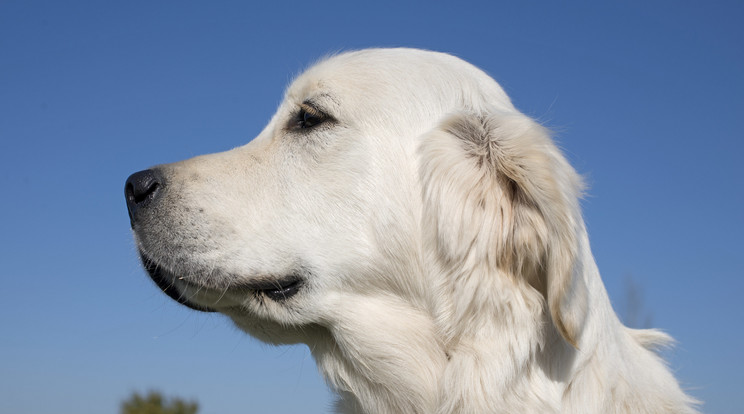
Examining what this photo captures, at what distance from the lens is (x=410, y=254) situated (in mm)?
3389

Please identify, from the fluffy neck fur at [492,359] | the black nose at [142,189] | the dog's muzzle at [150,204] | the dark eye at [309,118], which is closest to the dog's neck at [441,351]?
the fluffy neck fur at [492,359]

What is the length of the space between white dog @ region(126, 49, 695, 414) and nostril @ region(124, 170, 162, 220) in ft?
0.04

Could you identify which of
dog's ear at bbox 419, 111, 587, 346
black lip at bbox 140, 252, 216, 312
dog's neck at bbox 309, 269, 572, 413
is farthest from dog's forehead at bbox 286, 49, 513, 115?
black lip at bbox 140, 252, 216, 312

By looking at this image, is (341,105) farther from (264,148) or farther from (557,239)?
(557,239)

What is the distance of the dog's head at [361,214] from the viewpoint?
3.19 metres

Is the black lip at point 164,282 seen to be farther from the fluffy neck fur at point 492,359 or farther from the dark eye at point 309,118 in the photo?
the dark eye at point 309,118

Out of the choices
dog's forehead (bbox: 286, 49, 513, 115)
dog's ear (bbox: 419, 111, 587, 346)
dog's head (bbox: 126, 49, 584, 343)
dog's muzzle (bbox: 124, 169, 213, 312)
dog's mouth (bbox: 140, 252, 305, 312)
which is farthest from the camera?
dog's forehead (bbox: 286, 49, 513, 115)

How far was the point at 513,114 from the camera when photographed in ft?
12.1

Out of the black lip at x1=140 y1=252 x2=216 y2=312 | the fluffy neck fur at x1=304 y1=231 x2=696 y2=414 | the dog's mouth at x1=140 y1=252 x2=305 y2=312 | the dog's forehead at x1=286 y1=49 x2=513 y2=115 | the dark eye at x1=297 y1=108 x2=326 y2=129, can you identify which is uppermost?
the dog's forehead at x1=286 y1=49 x2=513 y2=115

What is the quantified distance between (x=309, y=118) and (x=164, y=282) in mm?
1275

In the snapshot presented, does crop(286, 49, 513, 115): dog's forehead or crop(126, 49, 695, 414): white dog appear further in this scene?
crop(286, 49, 513, 115): dog's forehead

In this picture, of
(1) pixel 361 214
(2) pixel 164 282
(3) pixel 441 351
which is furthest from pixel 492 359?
(2) pixel 164 282

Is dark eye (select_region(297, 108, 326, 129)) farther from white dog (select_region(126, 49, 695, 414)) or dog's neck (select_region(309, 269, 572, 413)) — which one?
dog's neck (select_region(309, 269, 572, 413))

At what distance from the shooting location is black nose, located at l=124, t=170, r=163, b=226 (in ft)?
11.6
